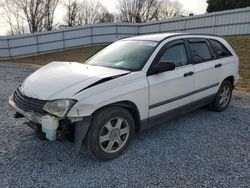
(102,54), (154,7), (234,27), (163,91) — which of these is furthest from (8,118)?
(154,7)

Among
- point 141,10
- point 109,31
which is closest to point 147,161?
point 109,31

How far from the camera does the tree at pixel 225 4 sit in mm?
23484

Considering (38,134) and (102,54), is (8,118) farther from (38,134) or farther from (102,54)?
(102,54)

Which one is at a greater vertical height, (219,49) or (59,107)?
(219,49)

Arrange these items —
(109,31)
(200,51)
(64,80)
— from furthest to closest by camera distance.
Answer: (109,31), (200,51), (64,80)

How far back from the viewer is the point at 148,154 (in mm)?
3475

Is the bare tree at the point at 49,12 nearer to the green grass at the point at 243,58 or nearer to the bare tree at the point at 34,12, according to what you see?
the bare tree at the point at 34,12

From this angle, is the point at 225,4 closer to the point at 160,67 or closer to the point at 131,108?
the point at 160,67

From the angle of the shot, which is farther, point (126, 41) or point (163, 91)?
point (126, 41)

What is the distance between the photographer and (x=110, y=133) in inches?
130

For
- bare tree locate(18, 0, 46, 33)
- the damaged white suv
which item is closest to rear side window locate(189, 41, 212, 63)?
the damaged white suv

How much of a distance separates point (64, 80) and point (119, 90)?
75cm

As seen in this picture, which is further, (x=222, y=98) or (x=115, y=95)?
(x=222, y=98)

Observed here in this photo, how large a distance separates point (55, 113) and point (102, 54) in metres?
1.88
